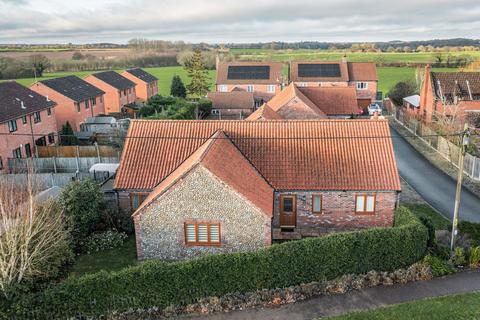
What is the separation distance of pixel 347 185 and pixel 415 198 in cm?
914

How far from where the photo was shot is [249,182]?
2175 cm

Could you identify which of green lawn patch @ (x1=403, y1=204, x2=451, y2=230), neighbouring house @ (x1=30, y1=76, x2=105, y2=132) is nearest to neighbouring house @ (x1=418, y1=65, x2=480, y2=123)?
green lawn patch @ (x1=403, y1=204, x2=451, y2=230)

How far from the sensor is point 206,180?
19.8 m

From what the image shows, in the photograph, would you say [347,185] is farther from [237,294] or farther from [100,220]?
[100,220]

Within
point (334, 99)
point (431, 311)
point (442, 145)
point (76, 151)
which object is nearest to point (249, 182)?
point (431, 311)

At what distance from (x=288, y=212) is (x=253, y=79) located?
51608 mm

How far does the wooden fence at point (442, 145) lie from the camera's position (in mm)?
32438

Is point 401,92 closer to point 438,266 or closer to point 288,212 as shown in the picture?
point 288,212

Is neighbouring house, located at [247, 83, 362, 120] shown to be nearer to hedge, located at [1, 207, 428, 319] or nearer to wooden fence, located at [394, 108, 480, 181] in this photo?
wooden fence, located at [394, 108, 480, 181]

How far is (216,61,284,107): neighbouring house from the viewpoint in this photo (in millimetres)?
72000

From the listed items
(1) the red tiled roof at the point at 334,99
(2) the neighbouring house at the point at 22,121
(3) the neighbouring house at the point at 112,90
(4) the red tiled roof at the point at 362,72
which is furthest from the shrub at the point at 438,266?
(3) the neighbouring house at the point at 112,90

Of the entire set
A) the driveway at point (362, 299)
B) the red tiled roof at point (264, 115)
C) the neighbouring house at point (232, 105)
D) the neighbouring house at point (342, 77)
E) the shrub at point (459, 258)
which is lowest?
the driveway at point (362, 299)

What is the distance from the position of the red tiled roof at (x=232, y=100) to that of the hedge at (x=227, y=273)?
4311 centimetres

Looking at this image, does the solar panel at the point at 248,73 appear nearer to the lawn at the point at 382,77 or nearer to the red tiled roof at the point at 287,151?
the lawn at the point at 382,77
